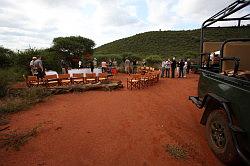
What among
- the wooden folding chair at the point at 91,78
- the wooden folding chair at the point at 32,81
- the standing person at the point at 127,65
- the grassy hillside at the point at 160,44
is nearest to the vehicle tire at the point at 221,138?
the wooden folding chair at the point at 91,78

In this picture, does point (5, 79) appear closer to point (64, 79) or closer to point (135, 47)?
point (64, 79)

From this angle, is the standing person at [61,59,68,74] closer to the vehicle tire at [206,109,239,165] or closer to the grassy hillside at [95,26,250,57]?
the vehicle tire at [206,109,239,165]

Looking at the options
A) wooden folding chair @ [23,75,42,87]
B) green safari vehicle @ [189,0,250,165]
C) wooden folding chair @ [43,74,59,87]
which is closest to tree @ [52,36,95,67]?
wooden folding chair @ [43,74,59,87]

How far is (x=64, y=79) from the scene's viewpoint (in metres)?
13.5

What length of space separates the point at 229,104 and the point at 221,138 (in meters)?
0.83

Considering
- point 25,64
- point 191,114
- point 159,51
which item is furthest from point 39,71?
point 159,51

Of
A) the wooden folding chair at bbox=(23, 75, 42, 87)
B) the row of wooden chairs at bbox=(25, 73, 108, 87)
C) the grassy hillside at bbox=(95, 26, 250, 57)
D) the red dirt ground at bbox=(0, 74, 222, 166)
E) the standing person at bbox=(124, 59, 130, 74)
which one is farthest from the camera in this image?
the grassy hillside at bbox=(95, 26, 250, 57)

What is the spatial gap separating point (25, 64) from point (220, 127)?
1864 centimetres

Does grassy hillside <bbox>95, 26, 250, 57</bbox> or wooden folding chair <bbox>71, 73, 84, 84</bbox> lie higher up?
grassy hillside <bbox>95, 26, 250, 57</bbox>

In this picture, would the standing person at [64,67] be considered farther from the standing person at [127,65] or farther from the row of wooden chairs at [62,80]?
the row of wooden chairs at [62,80]

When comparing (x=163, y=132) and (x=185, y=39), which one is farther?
(x=185, y=39)

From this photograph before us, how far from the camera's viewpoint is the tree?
2558 centimetres

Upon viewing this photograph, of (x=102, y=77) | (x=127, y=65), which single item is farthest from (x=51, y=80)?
(x=127, y=65)

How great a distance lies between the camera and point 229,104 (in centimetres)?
413
